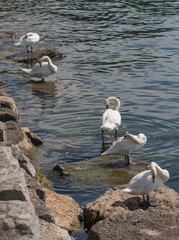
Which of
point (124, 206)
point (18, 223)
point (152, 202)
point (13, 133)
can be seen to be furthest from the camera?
point (13, 133)

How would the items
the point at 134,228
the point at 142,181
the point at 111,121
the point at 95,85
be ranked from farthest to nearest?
1. the point at 95,85
2. the point at 111,121
3. the point at 142,181
4. the point at 134,228

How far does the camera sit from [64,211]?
7.64 m

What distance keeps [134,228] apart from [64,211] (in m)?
1.79

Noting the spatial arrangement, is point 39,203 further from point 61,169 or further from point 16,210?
point 61,169

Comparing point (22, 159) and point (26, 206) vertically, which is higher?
point (26, 206)

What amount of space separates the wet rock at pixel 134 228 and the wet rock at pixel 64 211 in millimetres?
1132

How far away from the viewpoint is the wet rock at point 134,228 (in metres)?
5.95

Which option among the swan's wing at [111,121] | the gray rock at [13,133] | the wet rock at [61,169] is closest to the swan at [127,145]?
the swan's wing at [111,121]

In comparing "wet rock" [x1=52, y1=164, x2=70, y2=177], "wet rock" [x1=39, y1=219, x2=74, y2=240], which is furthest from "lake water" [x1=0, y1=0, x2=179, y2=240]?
"wet rock" [x1=39, y1=219, x2=74, y2=240]

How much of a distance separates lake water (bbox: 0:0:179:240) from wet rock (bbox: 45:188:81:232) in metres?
0.21

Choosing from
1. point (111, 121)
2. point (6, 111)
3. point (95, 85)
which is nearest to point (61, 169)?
point (6, 111)

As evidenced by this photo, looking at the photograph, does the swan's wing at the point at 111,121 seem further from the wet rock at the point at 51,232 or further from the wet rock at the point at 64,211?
the wet rock at the point at 51,232

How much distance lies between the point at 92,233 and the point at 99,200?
5.53 ft

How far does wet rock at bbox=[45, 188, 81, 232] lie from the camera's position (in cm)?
733
